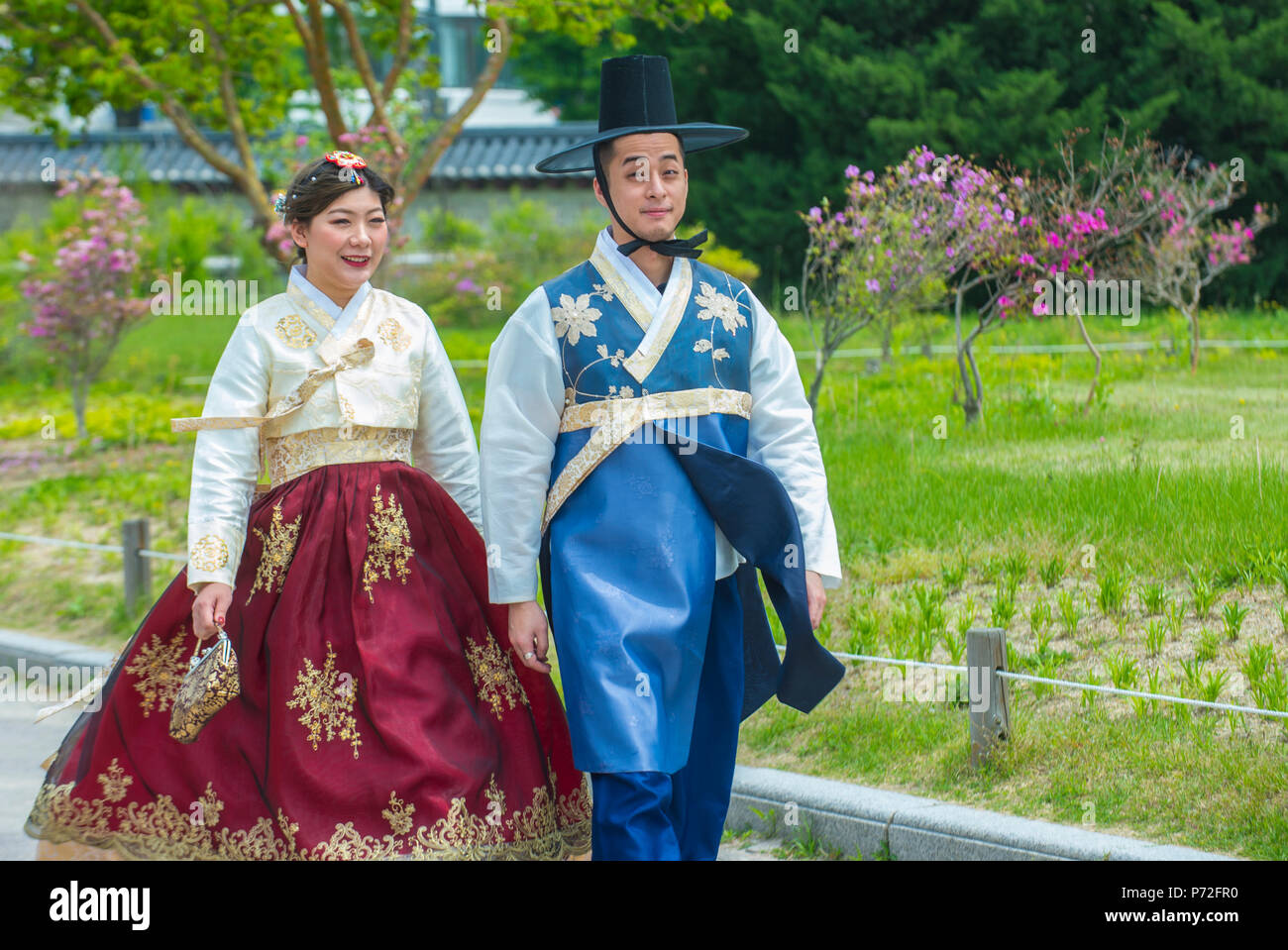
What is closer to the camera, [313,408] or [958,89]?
[313,408]

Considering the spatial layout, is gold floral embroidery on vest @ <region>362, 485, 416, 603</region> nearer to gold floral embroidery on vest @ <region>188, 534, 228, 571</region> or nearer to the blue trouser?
gold floral embroidery on vest @ <region>188, 534, 228, 571</region>

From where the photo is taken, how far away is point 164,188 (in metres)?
19.3

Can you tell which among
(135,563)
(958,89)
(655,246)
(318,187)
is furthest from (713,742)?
(958,89)

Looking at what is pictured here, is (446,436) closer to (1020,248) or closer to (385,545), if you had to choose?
(385,545)

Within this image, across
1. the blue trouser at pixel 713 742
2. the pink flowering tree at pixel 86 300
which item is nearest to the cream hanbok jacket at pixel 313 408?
the blue trouser at pixel 713 742

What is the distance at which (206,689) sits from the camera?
334cm

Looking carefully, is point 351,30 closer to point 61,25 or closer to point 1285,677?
point 61,25

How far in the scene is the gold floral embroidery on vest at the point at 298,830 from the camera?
328 centimetres

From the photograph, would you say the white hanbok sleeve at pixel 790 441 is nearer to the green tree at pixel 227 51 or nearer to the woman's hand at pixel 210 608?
the woman's hand at pixel 210 608

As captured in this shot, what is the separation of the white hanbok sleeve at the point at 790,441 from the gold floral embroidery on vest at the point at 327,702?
3.68ft

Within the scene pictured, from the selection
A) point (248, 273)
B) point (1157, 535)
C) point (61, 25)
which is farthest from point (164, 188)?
point (1157, 535)

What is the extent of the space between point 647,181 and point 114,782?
1946mm

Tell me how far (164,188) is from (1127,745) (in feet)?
57.9

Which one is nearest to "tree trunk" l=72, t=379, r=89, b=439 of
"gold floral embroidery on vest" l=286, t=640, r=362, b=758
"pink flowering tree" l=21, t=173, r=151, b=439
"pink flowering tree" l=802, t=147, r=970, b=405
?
"pink flowering tree" l=21, t=173, r=151, b=439
